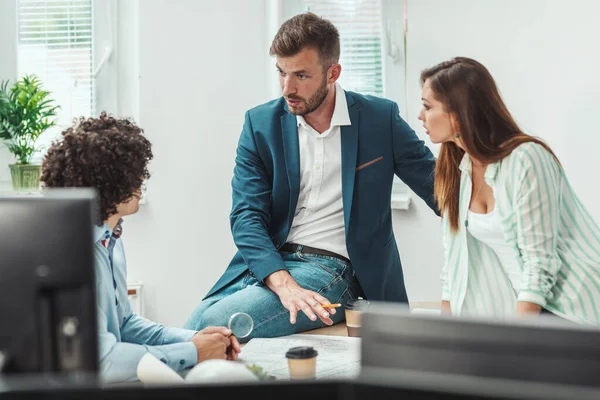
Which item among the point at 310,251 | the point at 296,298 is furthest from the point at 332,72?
the point at 296,298

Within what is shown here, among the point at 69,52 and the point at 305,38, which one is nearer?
the point at 305,38

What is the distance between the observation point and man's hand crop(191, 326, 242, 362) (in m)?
1.72

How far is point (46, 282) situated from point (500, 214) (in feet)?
4.47

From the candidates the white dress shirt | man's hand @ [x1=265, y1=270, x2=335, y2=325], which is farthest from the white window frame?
man's hand @ [x1=265, y1=270, x2=335, y2=325]

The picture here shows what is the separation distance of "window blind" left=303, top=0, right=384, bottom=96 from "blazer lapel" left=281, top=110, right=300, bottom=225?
2.33 ft

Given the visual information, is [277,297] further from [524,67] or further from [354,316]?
[524,67]

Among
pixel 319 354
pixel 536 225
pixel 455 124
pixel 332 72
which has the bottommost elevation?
pixel 319 354

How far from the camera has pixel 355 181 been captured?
102 inches

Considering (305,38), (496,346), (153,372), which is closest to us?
(496,346)

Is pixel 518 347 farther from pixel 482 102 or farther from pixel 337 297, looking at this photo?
pixel 337 297

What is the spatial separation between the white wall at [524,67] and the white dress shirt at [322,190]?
660mm

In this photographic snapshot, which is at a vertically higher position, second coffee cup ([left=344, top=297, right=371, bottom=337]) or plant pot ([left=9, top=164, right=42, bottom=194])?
plant pot ([left=9, top=164, right=42, bottom=194])

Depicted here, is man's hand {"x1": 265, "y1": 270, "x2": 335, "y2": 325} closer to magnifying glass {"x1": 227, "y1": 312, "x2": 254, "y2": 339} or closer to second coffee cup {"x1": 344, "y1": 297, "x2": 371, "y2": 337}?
second coffee cup {"x1": 344, "y1": 297, "x2": 371, "y2": 337}

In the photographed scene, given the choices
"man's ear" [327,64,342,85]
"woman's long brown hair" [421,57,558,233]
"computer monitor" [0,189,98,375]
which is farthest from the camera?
"man's ear" [327,64,342,85]
